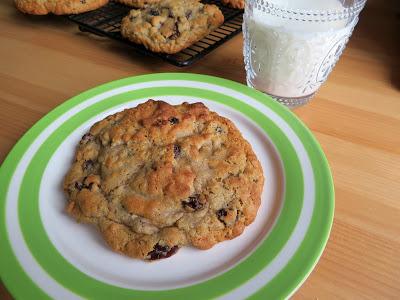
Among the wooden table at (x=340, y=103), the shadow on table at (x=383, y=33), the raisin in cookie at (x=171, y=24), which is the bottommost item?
the wooden table at (x=340, y=103)

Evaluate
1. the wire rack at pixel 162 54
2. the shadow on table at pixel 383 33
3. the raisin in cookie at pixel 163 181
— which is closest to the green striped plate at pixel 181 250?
the raisin in cookie at pixel 163 181

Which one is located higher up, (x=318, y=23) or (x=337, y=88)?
(x=318, y=23)

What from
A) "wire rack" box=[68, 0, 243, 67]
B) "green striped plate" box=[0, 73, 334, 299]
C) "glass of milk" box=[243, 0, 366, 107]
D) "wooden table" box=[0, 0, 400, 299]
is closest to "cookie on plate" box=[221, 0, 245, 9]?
"wire rack" box=[68, 0, 243, 67]

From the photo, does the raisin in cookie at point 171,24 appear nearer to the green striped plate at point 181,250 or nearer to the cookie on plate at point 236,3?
the cookie on plate at point 236,3

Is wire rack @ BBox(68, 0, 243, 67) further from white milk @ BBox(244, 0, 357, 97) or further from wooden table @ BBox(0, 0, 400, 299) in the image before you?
white milk @ BBox(244, 0, 357, 97)

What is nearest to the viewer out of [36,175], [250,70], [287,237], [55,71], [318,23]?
[287,237]

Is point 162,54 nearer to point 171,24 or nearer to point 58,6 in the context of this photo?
point 171,24

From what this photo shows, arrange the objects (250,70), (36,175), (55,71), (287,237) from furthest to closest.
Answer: (55,71) < (250,70) < (36,175) < (287,237)

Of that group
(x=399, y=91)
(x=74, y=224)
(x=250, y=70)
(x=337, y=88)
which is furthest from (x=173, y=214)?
(x=399, y=91)

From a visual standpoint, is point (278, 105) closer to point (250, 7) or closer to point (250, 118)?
point (250, 118)
